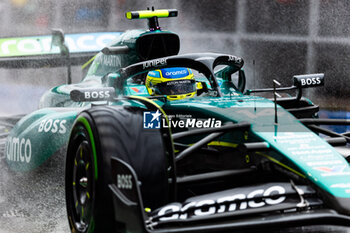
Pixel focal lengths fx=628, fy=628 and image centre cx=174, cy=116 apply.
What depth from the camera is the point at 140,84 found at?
5.77m

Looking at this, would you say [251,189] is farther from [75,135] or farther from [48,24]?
[48,24]

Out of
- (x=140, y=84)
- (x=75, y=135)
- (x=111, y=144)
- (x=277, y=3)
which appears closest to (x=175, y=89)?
(x=140, y=84)

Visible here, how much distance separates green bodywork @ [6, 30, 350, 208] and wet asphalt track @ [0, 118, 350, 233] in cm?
10

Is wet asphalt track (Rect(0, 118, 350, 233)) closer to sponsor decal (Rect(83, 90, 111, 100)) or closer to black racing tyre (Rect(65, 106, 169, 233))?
sponsor decal (Rect(83, 90, 111, 100))

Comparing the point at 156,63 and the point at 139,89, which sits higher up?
the point at 156,63

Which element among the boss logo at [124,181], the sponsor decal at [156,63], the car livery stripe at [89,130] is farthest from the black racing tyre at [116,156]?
the sponsor decal at [156,63]

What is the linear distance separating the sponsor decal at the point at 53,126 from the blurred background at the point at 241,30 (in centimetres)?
388

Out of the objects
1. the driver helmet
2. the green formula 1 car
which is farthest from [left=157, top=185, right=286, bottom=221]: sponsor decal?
the driver helmet

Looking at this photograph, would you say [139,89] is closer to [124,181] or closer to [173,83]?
[173,83]

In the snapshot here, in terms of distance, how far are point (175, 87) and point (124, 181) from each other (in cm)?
201

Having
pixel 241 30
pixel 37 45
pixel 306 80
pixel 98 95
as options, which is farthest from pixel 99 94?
pixel 241 30

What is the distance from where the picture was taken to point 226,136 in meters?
4.27

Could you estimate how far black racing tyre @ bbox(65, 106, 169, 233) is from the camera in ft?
11.4

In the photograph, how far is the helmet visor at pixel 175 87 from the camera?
17.2 ft
